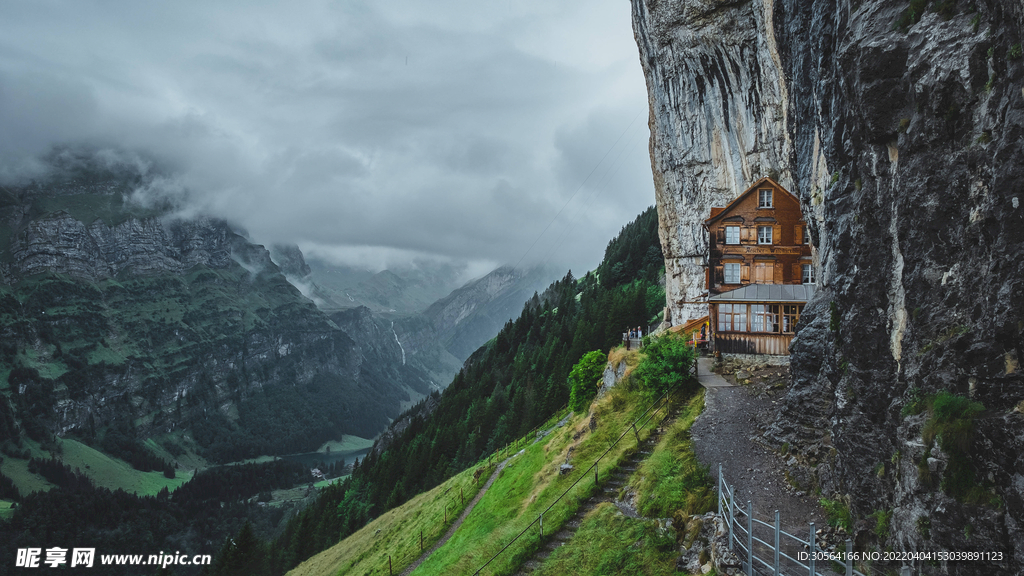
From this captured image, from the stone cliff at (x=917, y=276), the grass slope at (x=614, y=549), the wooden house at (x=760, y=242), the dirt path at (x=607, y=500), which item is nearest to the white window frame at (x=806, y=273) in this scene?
the wooden house at (x=760, y=242)

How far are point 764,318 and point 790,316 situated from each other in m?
1.36

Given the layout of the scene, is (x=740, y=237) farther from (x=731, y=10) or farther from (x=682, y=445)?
(x=682, y=445)

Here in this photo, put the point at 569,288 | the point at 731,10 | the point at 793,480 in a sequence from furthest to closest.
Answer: the point at 569,288, the point at 731,10, the point at 793,480

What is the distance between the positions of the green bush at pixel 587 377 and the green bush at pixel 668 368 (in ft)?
41.0

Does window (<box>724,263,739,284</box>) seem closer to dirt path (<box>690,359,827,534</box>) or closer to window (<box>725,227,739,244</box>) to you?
window (<box>725,227,739,244</box>)

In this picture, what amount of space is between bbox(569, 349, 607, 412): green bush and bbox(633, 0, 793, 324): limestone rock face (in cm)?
1615

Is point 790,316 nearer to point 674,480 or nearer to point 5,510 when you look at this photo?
point 674,480

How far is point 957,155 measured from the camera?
1124 cm

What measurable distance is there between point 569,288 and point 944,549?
425ft

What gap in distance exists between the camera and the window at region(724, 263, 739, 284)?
134 feet

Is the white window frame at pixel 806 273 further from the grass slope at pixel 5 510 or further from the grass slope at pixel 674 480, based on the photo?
the grass slope at pixel 5 510

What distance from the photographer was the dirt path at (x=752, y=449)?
58.4ft

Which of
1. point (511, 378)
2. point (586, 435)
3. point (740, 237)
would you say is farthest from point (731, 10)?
point (511, 378)

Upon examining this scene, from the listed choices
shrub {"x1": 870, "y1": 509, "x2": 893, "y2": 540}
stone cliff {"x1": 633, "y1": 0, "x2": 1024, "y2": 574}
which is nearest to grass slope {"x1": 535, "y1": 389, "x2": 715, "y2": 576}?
stone cliff {"x1": 633, "y1": 0, "x2": 1024, "y2": 574}
